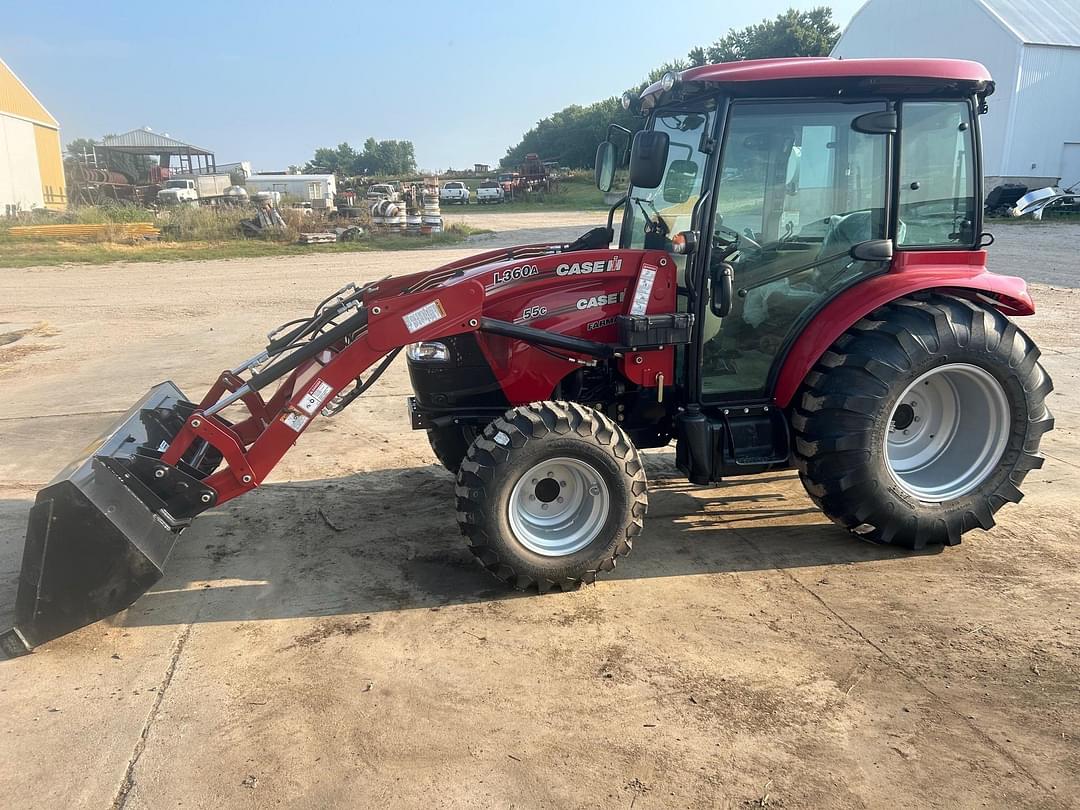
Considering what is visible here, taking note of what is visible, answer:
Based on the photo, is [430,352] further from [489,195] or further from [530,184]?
[489,195]

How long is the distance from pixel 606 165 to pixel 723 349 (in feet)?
4.61

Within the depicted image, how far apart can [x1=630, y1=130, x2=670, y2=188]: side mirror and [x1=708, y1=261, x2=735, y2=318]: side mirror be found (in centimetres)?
60

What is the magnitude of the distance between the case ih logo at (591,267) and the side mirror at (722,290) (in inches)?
19.6

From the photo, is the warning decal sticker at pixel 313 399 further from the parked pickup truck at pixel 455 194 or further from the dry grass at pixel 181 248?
the parked pickup truck at pixel 455 194

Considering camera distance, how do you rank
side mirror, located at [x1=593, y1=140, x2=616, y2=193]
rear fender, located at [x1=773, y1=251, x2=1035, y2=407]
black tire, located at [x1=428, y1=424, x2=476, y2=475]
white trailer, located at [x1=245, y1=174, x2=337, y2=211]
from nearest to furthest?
rear fender, located at [x1=773, y1=251, x2=1035, y2=407] → side mirror, located at [x1=593, y1=140, x2=616, y2=193] → black tire, located at [x1=428, y1=424, x2=476, y2=475] → white trailer, located at [x1=245, y1=174, x2=337, y2=211]

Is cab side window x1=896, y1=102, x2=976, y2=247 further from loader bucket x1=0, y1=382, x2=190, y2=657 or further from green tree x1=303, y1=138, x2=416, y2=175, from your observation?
green tree x1=303, y1=138, x2=416, y2=175

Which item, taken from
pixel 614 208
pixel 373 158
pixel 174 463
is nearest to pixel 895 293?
pixel 614 208

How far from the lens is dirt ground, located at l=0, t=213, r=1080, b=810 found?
2662 millimetres

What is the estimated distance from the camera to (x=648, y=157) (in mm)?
3604

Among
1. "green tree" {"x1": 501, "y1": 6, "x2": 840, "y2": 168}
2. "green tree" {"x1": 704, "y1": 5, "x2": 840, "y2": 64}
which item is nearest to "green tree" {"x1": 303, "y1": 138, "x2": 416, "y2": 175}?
"green tree" {"x1": 501, "y1": 6, "x2": 840, "y2": 168}

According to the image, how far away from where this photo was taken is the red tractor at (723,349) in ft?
12.4

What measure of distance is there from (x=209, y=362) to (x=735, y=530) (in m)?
6.87

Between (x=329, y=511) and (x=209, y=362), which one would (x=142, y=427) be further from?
(x=209, y=362)

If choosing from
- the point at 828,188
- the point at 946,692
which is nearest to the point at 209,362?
the point at 828,188
